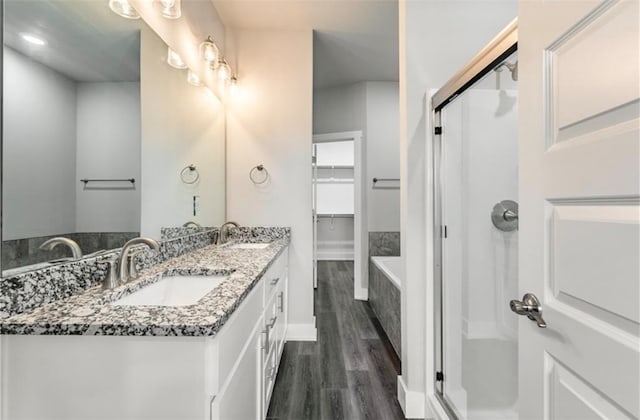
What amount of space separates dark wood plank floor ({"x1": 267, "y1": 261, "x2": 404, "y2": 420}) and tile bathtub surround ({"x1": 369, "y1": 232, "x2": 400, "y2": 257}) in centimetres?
86

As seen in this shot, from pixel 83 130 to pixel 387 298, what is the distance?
2341mm

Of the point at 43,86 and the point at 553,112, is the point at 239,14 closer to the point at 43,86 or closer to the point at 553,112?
the point at 43,86

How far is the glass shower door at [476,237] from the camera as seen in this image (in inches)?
63.2

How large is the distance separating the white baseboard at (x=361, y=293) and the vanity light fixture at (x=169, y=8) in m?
3.27

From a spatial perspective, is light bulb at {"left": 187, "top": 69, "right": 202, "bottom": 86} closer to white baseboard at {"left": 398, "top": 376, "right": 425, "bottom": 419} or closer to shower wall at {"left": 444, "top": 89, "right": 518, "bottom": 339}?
shower wall at {"left": 444, "top": 89, "right": 518, "bottom": 339}

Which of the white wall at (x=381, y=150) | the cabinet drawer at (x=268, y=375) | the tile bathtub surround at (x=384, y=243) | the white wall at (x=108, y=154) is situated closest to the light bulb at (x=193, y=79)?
the white wall at (x=108, y=154)

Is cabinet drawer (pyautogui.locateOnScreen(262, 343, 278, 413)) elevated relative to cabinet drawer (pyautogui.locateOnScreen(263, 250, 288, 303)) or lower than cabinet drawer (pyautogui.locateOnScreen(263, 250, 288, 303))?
lower

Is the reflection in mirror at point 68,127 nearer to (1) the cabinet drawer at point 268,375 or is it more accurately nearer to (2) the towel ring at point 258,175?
(1) the cabinet drawer at point 268,375

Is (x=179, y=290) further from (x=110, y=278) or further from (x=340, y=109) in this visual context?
→ (x=340, y=109)

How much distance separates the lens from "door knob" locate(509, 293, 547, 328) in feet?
2.49

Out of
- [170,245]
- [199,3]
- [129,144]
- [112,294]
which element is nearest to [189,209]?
[170,245]

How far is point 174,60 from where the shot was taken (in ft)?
5.89

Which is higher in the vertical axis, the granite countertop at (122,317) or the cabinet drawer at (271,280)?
the granite countertop at (122,317)

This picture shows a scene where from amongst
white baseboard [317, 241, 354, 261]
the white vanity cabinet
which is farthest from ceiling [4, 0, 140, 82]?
white baseboard [317, 241, 354, 261]
